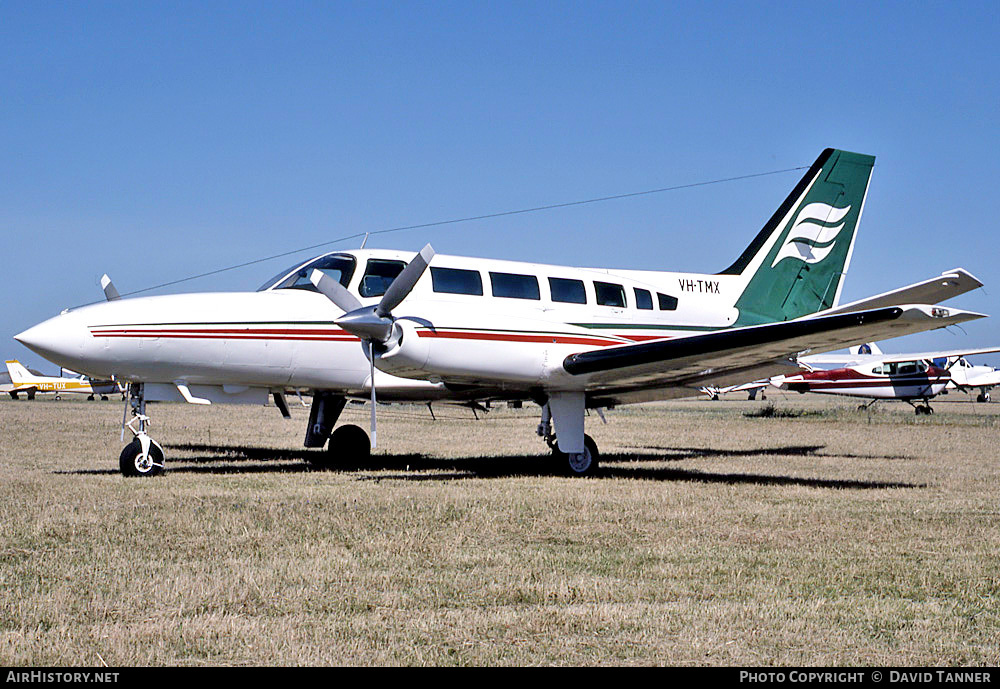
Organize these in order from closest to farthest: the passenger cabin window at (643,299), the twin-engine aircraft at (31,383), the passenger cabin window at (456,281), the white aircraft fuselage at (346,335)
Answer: the white aircraft fuselage at (346,335)
the passenger cabin window at (456,281)
the passenger cabin window at (643,299)
the twin-engine aircraft at (31,383)

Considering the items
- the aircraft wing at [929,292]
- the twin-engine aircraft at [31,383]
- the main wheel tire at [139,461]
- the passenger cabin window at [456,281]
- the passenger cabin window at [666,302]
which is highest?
the twin-engine aircraft at [31,383]

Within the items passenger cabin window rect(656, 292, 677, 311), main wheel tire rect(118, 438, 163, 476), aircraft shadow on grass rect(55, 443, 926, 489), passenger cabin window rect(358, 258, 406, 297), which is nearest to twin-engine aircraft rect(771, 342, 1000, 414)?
aircraft shadow on grass rect(55, 443, 926, 489)

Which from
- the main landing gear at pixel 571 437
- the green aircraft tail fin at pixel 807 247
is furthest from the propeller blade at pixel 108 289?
the green aircraft tail fin at pixel 807 247

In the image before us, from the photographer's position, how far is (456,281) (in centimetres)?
1385

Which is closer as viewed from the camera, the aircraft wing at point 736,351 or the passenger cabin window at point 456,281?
the aircraft wing at point 736,351

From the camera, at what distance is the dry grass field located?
491 centimetres

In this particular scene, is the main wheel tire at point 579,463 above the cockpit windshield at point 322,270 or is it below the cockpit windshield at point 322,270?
below

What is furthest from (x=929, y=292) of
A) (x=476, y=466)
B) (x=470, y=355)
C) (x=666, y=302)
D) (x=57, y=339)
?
(x=57, y=339)

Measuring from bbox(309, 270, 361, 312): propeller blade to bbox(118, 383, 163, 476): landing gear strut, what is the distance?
9.48ft

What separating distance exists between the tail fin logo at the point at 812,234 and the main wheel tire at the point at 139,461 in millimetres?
11084

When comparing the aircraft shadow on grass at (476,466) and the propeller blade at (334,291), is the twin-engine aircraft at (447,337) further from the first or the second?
the aircraft shadow on grass at (476,466)

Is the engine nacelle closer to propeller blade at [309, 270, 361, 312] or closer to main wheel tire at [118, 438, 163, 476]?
propeller blade at [309, 270, 361, 312]

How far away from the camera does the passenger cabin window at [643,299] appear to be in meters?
15.4

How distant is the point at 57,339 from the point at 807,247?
1265cm
